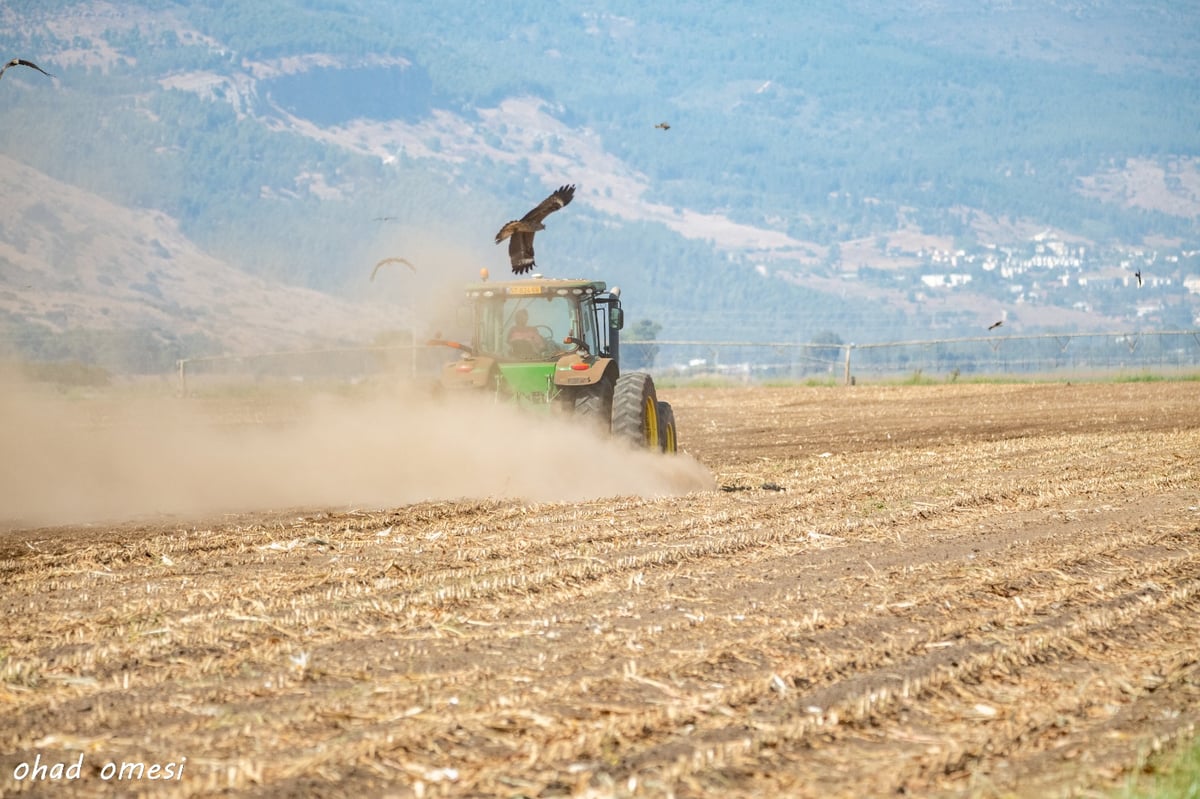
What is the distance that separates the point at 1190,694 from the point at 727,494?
7139mm

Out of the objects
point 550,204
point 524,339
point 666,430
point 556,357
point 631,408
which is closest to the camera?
point 631,408

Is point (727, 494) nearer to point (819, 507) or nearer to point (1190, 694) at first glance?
point (819, 507)

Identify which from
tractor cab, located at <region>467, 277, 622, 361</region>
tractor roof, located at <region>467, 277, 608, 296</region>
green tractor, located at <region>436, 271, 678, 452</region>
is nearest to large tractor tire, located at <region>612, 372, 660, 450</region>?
green tractor, located at <region>436, 271, 678, 452</region>

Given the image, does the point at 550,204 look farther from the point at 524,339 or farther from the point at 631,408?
the point at 631,408

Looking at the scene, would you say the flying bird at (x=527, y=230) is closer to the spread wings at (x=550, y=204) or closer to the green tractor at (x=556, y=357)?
the spread wings at (x=550, y=204)

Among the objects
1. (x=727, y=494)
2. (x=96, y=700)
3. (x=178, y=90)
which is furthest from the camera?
(x=178, y=90)

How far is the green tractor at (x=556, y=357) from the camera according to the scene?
14.7m

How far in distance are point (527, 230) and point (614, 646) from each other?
995 centimetres

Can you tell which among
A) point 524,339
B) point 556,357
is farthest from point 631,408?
point 524,339

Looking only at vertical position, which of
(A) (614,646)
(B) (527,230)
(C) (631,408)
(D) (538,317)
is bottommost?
(A) (614,646)

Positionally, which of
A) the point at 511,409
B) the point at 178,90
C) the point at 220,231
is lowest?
the point at 511,409

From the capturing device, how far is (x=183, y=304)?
89.2 meters

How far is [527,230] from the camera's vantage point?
16469mm

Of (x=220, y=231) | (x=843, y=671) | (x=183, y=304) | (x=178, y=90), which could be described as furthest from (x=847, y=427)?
(x=178, y=90)
